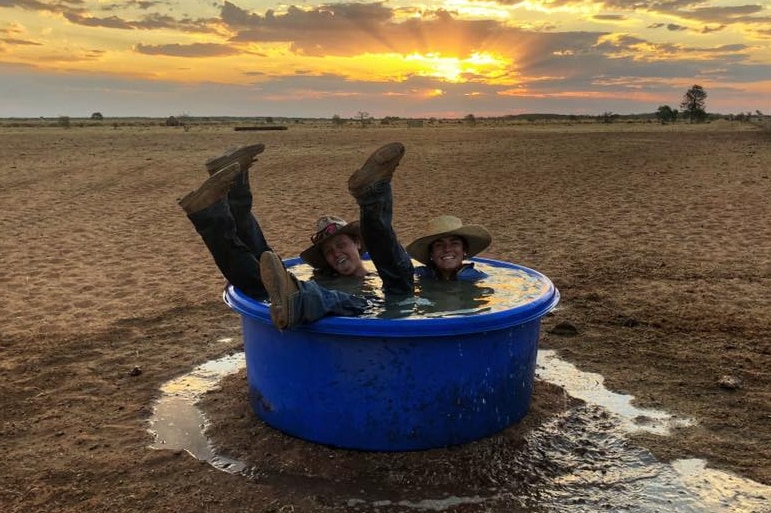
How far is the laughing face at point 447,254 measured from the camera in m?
5.14

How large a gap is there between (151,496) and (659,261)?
682 centimetres

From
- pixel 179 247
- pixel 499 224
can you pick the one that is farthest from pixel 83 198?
pixel 499 224

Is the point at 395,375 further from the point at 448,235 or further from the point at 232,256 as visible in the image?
the point at 448,235

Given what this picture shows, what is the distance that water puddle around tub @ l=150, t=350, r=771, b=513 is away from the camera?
3.40 m

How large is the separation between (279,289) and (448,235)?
1748 millimetres

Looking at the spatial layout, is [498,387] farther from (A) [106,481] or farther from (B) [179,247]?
(B) [179,247]

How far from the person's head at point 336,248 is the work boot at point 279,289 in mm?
1438

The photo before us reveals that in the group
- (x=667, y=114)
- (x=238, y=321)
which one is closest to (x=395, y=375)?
(x=238, y=321)

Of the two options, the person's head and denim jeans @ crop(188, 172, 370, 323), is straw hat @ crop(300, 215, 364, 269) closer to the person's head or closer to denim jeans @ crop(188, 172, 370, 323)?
the person's head

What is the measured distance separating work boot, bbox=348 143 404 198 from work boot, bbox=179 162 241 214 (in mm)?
720

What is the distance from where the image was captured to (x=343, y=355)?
3.77 metres

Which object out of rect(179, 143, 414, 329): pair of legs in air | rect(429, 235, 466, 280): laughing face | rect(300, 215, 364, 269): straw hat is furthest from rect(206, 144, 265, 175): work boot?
rect(429, 235, 466, 280): laughing face

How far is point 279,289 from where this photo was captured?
3664 mm

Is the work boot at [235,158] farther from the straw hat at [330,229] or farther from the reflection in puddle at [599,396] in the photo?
the reflection in puddle at [599,396]
